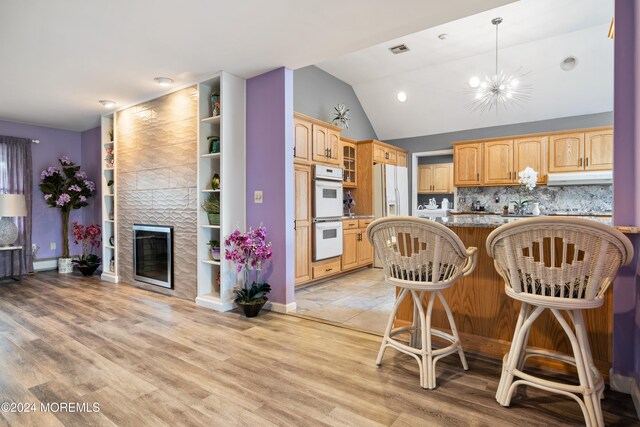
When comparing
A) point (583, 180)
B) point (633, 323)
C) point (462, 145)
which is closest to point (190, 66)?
point (633, 323)

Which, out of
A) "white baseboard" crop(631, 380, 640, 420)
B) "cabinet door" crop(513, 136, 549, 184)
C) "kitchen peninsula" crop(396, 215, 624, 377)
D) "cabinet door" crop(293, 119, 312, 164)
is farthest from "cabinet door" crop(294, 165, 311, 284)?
"cabinet door" crop(513, 136, 549, 184)

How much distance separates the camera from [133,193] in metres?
4.65

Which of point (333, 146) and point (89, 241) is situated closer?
point (333, 146)

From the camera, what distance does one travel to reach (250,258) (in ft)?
11.2

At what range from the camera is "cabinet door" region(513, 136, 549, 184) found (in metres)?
5.77

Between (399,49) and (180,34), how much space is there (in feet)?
11.6

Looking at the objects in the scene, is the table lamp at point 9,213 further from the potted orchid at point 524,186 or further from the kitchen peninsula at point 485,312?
the potted orchid at point 524,186

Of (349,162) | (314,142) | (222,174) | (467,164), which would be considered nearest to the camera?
(222,174)

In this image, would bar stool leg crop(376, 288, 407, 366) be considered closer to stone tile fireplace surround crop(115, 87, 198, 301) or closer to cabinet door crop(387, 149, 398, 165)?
stone tile fireplace surround crop(115, 87, 198, 301)

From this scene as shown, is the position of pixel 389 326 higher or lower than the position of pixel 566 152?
lower

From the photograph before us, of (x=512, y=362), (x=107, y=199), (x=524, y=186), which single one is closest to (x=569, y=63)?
(x=524, y=186)

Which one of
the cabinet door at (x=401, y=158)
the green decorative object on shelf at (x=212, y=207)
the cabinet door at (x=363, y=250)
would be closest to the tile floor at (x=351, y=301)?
the cabinet door at (x=363, y=250)

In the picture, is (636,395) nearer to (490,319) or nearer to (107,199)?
(490,319)

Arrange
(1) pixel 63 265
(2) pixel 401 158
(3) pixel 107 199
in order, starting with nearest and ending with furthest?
(3) pixel 107 199
(1) pixel 63 265
(2) pixel 401 158
